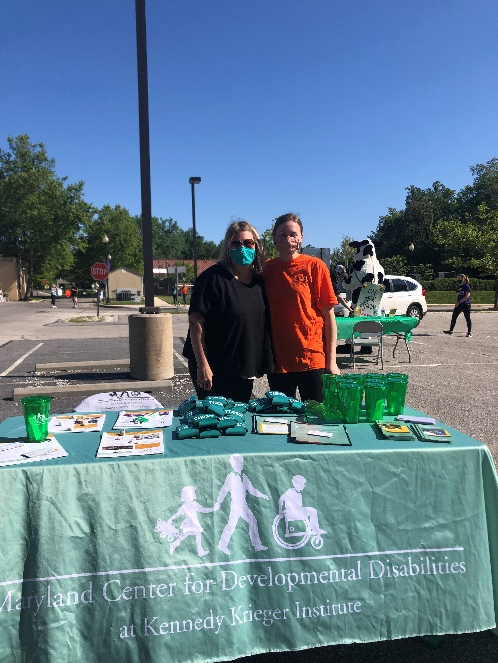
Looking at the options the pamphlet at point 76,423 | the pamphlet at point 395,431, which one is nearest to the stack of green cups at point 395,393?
the pamphlet at point 395,431

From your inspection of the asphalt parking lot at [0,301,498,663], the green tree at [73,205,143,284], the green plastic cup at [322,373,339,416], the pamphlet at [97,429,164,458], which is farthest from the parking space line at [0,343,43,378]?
the green tree at [73,205,143,284]

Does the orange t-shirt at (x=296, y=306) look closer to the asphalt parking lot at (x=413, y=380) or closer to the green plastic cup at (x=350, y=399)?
the green plastic cup at (x=350, y=399)

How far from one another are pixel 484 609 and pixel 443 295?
43209 mm

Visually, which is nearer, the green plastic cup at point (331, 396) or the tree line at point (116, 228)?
the green plastic cup at point (331, 396)

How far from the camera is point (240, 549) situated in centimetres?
206

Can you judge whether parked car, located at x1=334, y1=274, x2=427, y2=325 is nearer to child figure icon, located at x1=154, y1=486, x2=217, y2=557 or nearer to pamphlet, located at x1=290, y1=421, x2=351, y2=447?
pamphlet, located at x1=290, y1=421, x2=351, y2=447

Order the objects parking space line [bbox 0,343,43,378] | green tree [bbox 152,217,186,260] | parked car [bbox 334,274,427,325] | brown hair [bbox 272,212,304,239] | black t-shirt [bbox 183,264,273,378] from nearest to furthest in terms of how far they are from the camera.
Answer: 1. black t-shirt [bbox 183,264,273,378]
2. brown hair [bbox 272,212,304,239]
3. parking space line [bbox 0,343,43,378]
4. parked car [bbox 334,274,427,325]
5. green tree [bbox 152,217,186,260]

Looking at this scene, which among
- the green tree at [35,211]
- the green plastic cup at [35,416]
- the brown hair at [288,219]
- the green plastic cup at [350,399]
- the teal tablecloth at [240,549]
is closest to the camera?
the teal tablecloth at [240,549]

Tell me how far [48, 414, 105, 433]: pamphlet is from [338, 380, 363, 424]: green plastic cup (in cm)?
113

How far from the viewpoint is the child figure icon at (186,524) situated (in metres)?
2.00

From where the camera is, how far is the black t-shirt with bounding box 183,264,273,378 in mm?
2770

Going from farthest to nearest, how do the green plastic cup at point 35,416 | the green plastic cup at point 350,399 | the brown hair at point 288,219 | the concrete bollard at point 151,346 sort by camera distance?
the concrete bollard at point 151,346
the brown hair at point 288,219
the green plastic cup at point 350,399
the green plastic cup at point 35,416

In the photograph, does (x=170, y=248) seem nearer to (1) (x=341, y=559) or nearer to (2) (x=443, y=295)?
(2) (x=443, y=295)

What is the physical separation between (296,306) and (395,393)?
2.42ft
